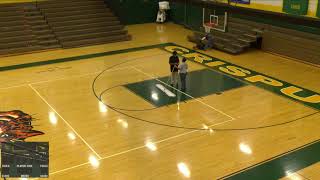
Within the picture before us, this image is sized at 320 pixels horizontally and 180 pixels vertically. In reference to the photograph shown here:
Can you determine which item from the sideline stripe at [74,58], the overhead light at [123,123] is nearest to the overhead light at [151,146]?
the overhead light at [123,123]

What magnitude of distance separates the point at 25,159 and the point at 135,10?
18353 millimetres

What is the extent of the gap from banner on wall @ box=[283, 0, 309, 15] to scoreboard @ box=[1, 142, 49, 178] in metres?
9.31

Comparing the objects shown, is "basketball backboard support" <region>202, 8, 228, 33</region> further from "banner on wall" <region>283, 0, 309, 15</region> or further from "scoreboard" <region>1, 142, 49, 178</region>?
"scoreboard" <region>1, 142, 49, 178</region>

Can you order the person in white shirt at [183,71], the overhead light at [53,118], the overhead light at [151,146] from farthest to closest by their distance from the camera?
the person in white shirt at [183,71]
the overhead light at [53,118]
the overhead light at [151,146]

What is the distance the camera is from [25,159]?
8.55 meters

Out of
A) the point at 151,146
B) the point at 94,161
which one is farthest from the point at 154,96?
the point at 94,161

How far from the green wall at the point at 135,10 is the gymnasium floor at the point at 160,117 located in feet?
24.1

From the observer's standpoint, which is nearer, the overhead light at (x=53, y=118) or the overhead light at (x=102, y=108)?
the overhead light at (x=53, y=118)

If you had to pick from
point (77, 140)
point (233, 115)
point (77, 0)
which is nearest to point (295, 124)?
point (233, 115)

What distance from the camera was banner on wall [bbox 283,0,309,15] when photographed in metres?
13.3

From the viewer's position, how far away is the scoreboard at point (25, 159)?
829cm

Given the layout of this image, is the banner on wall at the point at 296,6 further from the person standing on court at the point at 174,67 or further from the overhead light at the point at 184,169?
the overhead light at the point at 184,169

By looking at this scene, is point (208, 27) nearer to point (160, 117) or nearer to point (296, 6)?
point (296, 6)

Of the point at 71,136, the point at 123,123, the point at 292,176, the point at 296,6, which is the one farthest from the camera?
the point at 296,6
